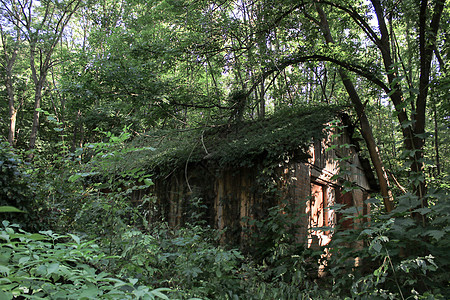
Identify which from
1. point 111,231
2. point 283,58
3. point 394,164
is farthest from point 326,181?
point 394,164

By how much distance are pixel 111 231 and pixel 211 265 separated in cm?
128

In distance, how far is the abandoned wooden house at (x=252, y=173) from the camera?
25.9 ft

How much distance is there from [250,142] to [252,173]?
799 mm

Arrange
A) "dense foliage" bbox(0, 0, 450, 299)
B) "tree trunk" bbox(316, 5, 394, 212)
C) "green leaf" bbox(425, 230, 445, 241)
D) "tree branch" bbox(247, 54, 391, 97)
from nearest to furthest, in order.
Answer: "green leaf" bbox(425, 230, 445, 241) < "dense foliage" bbox(0, 0, 450, 299) < "tree branch" bbox(247, 54, 391, 97) < "tree trunk" bbox(316, 5, 394, 212)

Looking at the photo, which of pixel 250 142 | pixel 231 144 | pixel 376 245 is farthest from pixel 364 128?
pixel 376 245

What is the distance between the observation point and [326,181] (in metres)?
9.95

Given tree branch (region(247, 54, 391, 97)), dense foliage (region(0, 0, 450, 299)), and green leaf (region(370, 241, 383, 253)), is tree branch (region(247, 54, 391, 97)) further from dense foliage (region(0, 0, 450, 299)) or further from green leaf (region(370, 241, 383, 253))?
green leaf (region(370, 241, 383, 253))

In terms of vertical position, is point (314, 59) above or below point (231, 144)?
above

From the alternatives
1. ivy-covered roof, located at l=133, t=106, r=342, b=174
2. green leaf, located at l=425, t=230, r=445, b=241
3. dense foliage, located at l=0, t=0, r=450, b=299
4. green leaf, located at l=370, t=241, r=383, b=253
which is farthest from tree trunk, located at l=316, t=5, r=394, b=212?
green leaf, located at l=370, t=241, r=383, b=253

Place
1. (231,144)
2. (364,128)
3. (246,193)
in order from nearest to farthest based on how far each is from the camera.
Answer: (246,193), (231,144), (364,128)

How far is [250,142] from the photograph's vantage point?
8.47 m

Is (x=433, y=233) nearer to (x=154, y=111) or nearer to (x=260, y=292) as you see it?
(x=260, y=292)

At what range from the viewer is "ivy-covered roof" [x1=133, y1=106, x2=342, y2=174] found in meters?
7.81

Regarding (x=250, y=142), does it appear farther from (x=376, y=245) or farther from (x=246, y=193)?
(x=376, y=245)
